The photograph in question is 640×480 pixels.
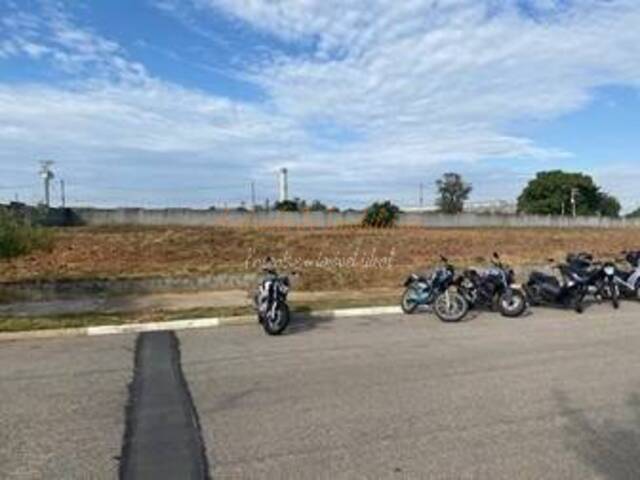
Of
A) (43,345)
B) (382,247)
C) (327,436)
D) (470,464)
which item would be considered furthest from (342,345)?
(382,247)

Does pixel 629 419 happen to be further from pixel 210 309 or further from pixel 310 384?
pixel 210 309

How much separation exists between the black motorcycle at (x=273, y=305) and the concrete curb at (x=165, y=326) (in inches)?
57.9

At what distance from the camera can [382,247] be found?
Result: 33.2 metres

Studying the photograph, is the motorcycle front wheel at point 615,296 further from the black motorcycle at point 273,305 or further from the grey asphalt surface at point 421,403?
the black motorcycle at point 273,305

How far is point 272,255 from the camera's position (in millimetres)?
30109

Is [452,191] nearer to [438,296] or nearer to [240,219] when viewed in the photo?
[240,219]

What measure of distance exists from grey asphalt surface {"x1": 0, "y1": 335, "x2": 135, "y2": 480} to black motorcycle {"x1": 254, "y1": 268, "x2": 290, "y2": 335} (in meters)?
2.17

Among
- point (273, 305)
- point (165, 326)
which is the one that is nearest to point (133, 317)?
point (165, 326)

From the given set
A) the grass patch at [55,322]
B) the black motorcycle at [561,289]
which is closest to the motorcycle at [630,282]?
the black motorcycle at [561,289]

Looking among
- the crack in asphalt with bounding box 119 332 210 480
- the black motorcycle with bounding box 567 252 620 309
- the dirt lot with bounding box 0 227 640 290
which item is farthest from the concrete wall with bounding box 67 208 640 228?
the crack in asphalt with bounding box 119 332 210 480

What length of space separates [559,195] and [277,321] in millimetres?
115657

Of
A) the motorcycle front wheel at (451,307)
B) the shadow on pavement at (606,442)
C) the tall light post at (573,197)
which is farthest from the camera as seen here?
the tall light post at (573,197)

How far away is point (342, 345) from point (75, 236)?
986 inches

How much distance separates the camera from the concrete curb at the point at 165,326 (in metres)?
14.0
